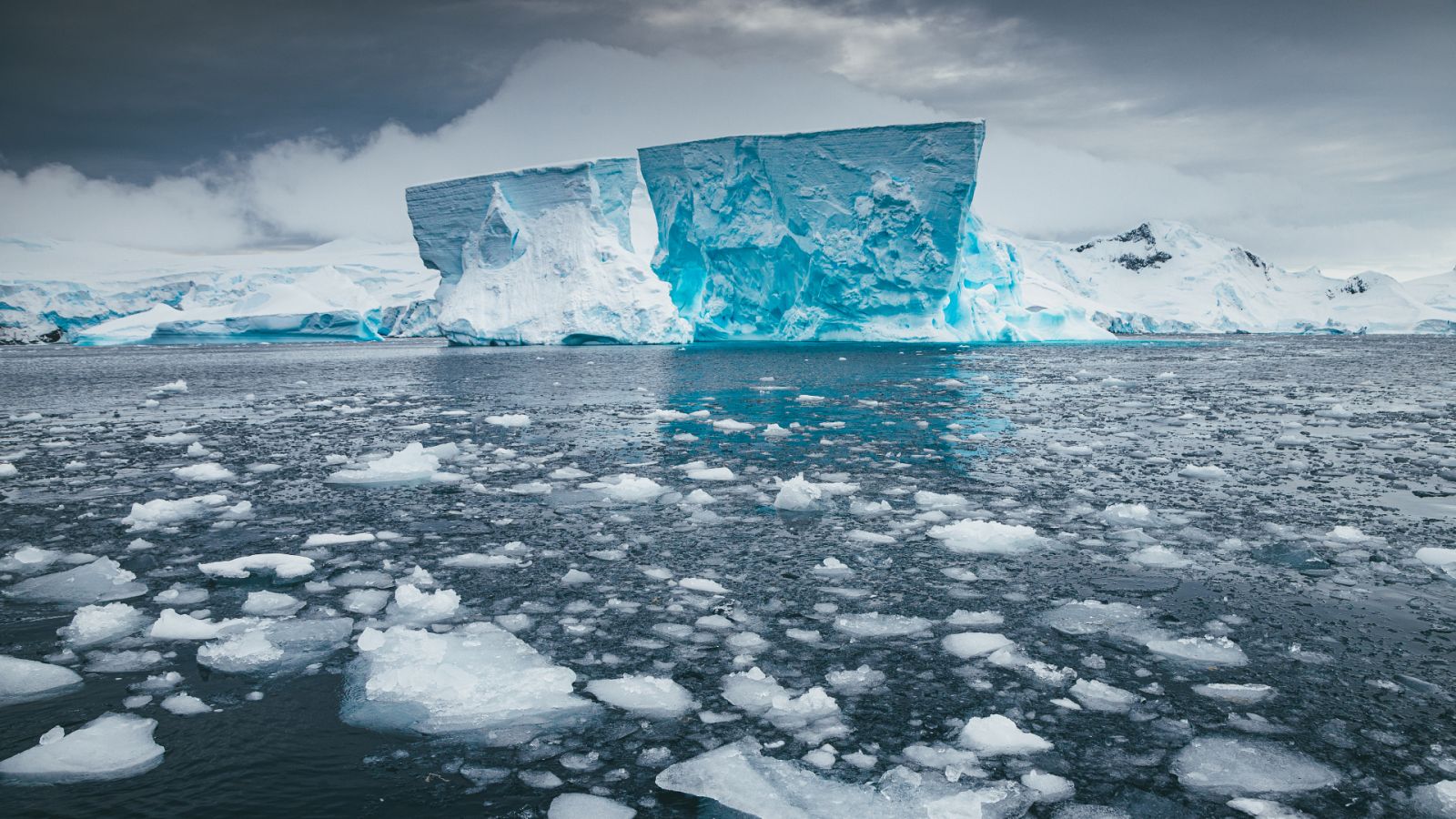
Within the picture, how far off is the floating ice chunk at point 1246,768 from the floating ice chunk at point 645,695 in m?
1.26

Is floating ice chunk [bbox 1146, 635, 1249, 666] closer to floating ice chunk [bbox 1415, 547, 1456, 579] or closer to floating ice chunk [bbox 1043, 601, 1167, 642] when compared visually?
floating ice chunk [bbox 1043, 601, 1167, 642]

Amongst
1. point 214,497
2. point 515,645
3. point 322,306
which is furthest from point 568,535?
point 322,306

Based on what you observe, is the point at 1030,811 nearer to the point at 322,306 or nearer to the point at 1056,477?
the point at 1056,477

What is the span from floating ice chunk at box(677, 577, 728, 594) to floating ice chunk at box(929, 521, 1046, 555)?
1223 millimetres

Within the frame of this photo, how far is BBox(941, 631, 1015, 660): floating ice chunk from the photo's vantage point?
106 inches

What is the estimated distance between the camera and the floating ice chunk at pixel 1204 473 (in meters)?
5.52

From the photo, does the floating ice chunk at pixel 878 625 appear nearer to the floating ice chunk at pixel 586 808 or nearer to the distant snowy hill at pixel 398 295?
the floating ice chunk at pixel 586 808

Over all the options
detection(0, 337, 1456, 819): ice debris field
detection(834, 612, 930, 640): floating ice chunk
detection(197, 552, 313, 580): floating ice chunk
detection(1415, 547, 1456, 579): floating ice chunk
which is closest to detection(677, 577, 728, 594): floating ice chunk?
detection(0, 337, 1456, 819): ice debris field

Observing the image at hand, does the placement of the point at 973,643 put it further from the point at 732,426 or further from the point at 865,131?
the point at 865,131

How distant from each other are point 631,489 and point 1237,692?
348cm

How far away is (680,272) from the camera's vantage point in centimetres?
Answer: 3291

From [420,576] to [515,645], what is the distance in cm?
89

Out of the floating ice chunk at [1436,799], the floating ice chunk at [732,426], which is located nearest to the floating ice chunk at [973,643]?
the floating ice chunk at [1436,799]

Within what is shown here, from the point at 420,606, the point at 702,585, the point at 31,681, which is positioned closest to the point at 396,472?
the point at 420,606
